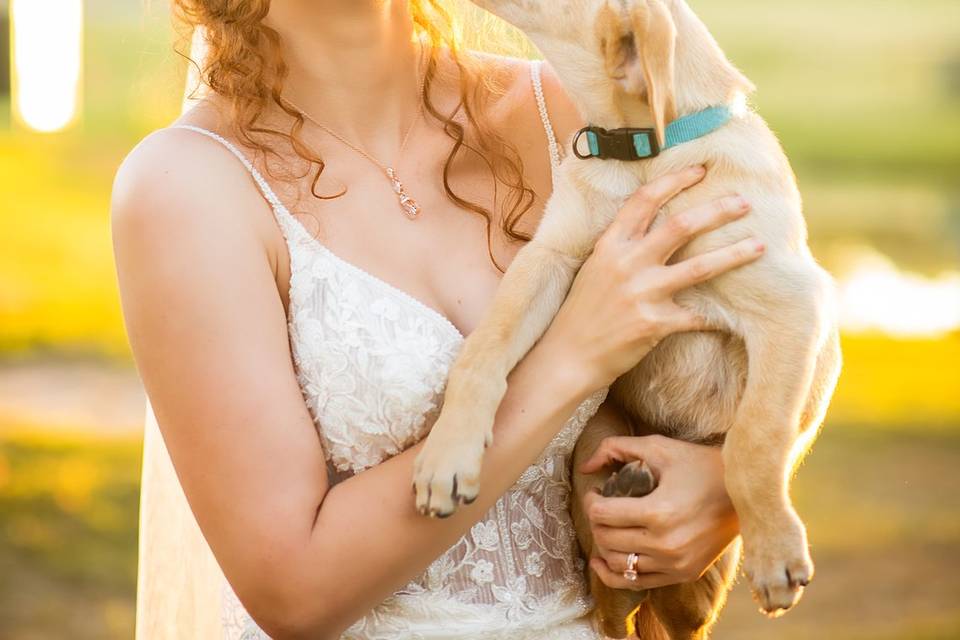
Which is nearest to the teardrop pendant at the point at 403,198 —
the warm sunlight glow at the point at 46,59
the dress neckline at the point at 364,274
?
the dress neckline at the point at 364,274

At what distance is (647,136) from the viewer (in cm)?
167

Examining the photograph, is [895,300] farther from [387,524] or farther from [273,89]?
[387,524]

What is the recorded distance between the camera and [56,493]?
4270mm

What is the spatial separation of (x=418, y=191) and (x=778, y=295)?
1.94 ft

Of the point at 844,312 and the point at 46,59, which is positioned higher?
the point at 46,59

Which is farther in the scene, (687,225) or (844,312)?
(844,312)

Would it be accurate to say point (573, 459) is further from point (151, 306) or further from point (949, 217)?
point (949, 217)

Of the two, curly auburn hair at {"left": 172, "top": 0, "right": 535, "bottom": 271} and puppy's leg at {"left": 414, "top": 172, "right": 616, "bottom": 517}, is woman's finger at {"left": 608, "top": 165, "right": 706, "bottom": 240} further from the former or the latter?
curly auburn hair at {"left": 172, "top": 0, "right": 535, "bottom": 271}

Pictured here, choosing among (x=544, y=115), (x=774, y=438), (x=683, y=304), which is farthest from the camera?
(x=544, y=115)

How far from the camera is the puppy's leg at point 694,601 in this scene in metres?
1.77

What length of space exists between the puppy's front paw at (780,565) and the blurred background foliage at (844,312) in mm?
2663

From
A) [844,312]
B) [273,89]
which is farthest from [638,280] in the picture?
[844,312]

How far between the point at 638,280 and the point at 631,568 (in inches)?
16.0

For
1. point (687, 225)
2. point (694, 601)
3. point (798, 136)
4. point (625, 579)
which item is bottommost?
point (798, 136)
